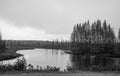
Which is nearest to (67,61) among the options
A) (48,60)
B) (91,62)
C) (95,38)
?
(91,62)

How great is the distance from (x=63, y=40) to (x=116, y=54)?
10625 cm

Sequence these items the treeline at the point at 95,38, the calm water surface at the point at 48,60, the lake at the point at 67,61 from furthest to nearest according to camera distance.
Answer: the treeline at the point at 95,38 → the lake at the point at 67,61 → the calm water surface at the point at 48,60

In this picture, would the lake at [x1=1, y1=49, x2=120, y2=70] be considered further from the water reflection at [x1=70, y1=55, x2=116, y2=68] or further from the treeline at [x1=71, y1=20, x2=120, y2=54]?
the treeline at [x1=71, y1=20, x2=120, y2=54]

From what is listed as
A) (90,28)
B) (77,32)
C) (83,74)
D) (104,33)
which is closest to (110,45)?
(104,33)

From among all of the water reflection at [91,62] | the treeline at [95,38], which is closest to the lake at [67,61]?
the water reflection at [91,62]

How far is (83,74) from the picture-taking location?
41.5ft

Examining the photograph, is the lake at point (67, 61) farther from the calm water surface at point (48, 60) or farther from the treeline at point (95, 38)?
the treeline at point (95, 38)

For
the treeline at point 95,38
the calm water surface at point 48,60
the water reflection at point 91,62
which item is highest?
the treeline at point 95,38

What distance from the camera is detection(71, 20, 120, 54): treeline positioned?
222 ft

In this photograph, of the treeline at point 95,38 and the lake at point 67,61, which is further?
the treeline at point 95,38

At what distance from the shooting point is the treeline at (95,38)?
6753 cm

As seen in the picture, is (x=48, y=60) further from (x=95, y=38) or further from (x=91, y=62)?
(x=95, y=38)

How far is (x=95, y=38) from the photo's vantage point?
88625 millimetres

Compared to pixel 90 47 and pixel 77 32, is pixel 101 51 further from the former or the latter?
pixel 77 32
